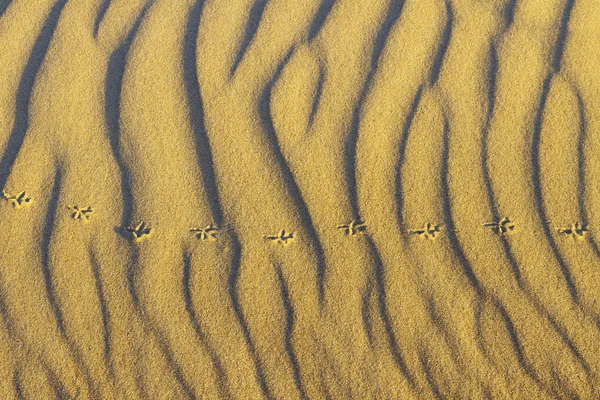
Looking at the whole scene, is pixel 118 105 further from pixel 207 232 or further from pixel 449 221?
pixel 449 221

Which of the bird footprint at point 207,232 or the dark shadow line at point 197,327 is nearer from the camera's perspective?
the dark shadow line at point 197,327

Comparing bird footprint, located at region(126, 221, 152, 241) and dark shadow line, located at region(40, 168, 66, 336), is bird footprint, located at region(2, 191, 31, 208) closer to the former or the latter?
dark shadow line, located at region(40, 168, 66, 336)

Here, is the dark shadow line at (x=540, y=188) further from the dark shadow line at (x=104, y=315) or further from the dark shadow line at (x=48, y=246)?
the dark shadow line at (x=48, y=246)

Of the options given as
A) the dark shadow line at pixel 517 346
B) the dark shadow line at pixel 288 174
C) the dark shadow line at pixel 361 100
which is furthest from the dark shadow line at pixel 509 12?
the dark shadow line at pixel 517 346

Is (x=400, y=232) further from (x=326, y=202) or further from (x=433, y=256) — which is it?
(x=326, y=202)

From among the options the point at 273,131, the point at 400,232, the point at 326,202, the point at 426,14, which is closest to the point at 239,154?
the point at 273,131

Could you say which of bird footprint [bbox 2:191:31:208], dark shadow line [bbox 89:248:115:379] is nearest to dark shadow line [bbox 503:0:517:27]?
dark shadow line [bbox 89:248:115:379]

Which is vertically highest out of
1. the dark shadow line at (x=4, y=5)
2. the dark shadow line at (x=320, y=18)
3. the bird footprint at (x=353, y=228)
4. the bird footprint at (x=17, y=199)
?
the dark shadow line at (x=4, y=5)
